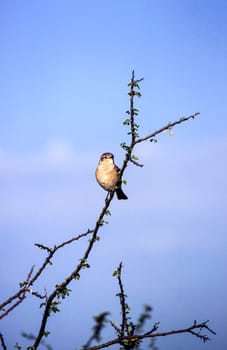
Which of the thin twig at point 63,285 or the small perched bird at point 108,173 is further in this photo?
the small perched bird at point 108,173

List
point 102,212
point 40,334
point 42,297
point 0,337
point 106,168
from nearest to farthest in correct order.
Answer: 1. point 0,337
2. point 40,334
3. point 42,297
4. point 102,212
5. point 106,168

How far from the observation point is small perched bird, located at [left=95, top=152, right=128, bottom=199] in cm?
979

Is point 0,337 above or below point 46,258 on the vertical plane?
below

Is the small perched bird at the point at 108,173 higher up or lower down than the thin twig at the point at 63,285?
higher up

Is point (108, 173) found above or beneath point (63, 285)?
above

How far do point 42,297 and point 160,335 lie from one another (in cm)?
114

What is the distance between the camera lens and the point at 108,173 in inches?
392

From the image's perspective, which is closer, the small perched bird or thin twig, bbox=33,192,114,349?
thin twig, bbox=33,192,114,349

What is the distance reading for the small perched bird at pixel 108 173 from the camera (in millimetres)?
9792

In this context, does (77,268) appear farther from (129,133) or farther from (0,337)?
(129,133)

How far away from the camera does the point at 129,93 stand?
4.68m

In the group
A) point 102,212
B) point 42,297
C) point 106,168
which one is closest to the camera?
point 42,297

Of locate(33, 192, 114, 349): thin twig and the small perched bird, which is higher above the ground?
the small perched bird

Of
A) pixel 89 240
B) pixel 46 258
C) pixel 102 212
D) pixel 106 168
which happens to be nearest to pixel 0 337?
pixel 46 258
